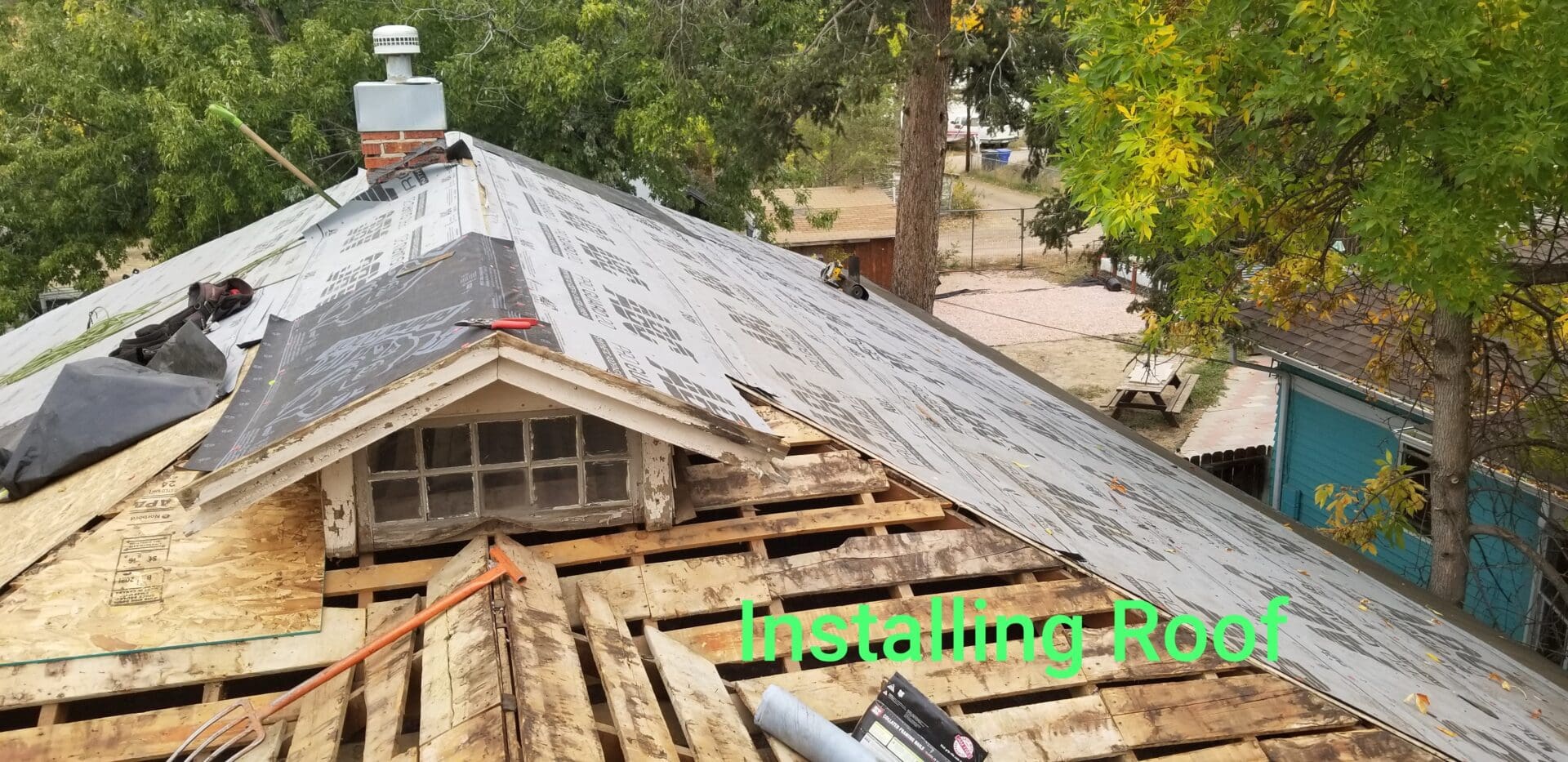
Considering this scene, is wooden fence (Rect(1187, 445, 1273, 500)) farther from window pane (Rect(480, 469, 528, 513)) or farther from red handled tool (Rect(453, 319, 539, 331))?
red handled tool (Rect(453, 319, 539, 331))

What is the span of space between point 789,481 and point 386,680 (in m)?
1.98

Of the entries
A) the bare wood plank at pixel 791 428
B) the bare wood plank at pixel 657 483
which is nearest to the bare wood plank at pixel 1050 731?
the bare wood plank at pixel 657 483

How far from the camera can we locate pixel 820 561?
15.4 feet

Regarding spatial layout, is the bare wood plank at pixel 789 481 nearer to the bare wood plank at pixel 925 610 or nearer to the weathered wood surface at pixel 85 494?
the bare wood plank at pixel 925 610

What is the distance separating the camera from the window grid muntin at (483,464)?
4.43m

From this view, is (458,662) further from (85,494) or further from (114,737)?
(85,494)

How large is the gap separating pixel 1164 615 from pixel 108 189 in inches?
716

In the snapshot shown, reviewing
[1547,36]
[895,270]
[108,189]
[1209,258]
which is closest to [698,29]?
[895,270]

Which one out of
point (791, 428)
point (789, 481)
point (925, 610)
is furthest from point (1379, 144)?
point (925, 610)

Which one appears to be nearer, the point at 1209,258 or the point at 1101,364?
the point at 1209,258

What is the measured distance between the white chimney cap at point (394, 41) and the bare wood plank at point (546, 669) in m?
8.21

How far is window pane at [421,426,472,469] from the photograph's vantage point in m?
4.48

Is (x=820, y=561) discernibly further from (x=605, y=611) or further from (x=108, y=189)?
(x=108, y=189)

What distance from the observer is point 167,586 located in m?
4.27
